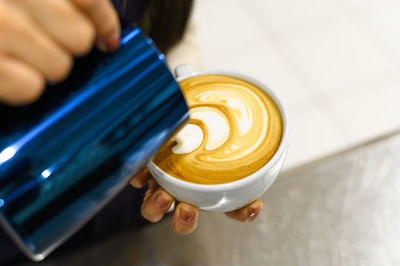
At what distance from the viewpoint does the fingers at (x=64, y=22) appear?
11.5 inches

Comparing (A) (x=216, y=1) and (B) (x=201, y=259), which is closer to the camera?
(B) (x=201, y=259)

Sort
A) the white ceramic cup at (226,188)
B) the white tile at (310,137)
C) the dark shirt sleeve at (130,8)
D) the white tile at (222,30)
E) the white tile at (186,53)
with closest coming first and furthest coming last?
the white ceramic cup at (226,188) → the dark shirt sleeve at (130,8) → the white tile at (186,53) → the white tile at (310,137) → the white tile at (222,30)

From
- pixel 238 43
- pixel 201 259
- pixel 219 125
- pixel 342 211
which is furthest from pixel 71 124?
pixel 238 43

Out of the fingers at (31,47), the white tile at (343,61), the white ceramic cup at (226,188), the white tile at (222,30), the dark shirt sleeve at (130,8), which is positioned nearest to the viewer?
the fingers at (31,47)

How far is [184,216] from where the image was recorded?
521 millimetres

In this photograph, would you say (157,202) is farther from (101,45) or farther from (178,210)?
(101,45)

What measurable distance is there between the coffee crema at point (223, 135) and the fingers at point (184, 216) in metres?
0.05

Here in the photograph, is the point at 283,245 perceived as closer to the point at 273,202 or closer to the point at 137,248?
the point at 273,202

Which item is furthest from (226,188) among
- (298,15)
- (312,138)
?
(298,15)

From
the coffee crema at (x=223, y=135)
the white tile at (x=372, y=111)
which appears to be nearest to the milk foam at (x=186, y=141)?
the coffee crema at (x=223, y=135)

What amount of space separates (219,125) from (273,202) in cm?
36

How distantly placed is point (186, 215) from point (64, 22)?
11.9 inches

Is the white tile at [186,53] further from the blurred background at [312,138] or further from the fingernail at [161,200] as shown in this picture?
the fingernail at [161,200]

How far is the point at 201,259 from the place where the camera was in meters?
0.80
